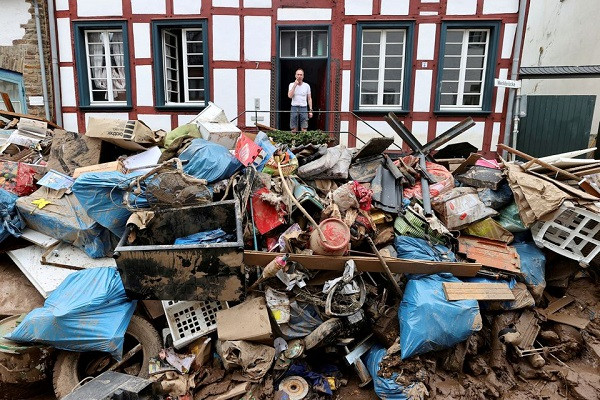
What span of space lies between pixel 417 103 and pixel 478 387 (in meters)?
6.20

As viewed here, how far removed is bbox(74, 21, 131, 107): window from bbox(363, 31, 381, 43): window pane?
505 cm

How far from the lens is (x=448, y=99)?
8.30 metres

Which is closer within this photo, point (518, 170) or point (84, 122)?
point (518, 170)

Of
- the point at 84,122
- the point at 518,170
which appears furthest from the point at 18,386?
the point at 84,122

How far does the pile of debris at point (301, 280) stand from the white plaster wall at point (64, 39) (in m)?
4.88

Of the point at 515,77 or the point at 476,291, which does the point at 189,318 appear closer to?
the point at 476,291

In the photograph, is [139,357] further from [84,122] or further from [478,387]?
[84,122]

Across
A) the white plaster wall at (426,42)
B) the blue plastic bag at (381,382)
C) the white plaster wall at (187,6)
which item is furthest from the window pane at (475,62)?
the blue plastic bag at (381,382)

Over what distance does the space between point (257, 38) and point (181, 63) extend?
6.08ft

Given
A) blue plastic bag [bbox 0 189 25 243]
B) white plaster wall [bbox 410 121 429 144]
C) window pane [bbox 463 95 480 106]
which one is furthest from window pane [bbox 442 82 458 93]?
blue plastic bag [bbox 0 189 25 243]

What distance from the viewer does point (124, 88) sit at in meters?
8.45

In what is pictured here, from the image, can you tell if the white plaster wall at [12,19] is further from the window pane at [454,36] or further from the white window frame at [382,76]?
the window pane at [454,36]

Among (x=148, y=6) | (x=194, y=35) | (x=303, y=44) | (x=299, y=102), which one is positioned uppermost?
(x=148, y=6)

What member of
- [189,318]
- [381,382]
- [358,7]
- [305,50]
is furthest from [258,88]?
[381,382]
